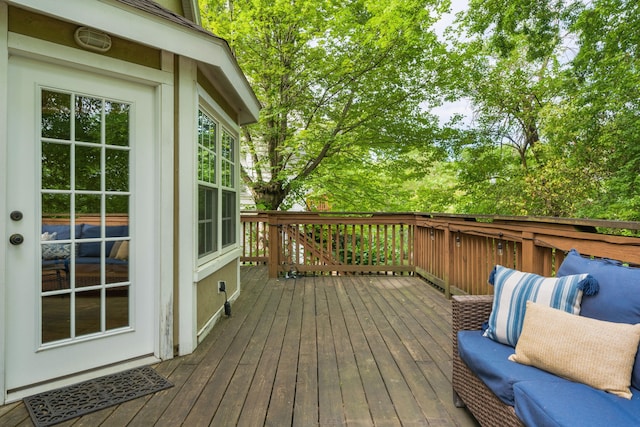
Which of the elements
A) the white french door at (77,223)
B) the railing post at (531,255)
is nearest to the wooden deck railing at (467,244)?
the railing post at (531,255)

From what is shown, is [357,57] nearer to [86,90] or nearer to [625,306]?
[86,90]

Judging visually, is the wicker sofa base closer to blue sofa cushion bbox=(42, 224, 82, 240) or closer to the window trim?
the window trim

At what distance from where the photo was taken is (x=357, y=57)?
650 centimetres

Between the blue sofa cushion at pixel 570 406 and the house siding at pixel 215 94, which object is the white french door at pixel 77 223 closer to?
the house siding at pixel 215 94

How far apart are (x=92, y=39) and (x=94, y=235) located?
1.18m

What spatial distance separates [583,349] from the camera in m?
1.24

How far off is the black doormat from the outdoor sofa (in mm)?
1725

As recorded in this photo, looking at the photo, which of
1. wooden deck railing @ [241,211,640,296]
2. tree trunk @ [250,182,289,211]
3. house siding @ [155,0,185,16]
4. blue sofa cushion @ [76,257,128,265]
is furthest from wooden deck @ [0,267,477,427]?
tree trunk @ [250,182,289,211]

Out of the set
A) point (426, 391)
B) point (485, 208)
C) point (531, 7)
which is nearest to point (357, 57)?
point (531, 7)

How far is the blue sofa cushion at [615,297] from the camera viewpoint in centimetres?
127

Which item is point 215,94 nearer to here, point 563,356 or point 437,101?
point 563,356

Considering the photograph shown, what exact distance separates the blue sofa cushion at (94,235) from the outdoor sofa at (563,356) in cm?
216

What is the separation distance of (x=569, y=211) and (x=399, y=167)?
333 centimetres

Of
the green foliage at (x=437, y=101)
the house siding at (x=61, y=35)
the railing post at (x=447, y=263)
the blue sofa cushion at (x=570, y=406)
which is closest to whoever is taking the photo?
the blue sofa cushion at (x=570, y=406)
